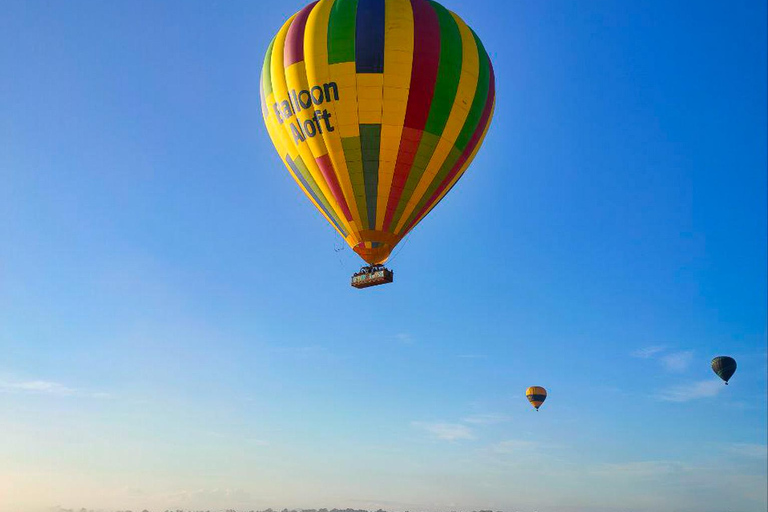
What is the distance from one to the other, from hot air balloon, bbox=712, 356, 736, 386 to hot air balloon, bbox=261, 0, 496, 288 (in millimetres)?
36582

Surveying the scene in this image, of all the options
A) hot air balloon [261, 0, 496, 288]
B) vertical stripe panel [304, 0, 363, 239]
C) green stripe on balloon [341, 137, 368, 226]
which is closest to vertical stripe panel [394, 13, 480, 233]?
hot air balloon [261, 0, 496, 288]

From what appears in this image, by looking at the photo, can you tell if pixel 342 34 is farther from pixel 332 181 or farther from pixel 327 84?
pixel 332 181

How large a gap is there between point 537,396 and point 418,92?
51217 mm

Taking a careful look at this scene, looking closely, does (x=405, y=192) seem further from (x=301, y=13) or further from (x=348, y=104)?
(x=301, y=13)

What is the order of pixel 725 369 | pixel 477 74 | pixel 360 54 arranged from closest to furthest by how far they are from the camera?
pixel 360 54 → pixel 477 74 → pixel 725 369

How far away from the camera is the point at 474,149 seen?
40219 mm

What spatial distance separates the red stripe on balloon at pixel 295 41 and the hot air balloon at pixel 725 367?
4618 centimetres

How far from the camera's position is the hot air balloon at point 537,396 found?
78.4 meters

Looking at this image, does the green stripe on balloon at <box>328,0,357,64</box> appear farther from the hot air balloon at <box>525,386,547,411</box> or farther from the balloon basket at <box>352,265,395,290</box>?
the hot air balloon at <box>525,386,547,411</box>

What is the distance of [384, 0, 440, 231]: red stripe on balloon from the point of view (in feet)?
119

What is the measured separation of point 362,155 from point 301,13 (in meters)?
9.32

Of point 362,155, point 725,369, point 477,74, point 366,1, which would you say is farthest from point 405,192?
point 725,369

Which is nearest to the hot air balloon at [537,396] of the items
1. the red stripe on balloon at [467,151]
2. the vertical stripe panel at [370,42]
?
the red stripe on balloon at [467,151]

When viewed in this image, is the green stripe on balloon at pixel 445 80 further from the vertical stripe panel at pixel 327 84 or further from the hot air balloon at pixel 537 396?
the hot air balloon at pixel 537 396
